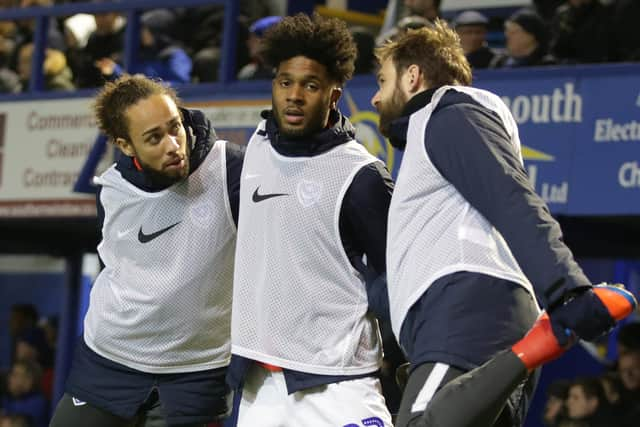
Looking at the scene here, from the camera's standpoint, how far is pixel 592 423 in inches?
334

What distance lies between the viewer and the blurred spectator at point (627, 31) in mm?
8781

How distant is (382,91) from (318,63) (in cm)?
49

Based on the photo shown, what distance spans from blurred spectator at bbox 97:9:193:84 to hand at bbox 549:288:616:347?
714cm

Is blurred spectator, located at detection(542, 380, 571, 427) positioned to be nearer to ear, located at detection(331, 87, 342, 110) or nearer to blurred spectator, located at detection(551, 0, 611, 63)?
blurred spectator, located at detection(551, 0, 611, 63)

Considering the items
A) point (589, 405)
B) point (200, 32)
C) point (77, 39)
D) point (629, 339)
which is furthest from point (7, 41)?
point (589, 405)

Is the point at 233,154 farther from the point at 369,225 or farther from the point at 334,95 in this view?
the point at 369,225

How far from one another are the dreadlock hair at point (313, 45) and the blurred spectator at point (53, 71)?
22.7ft

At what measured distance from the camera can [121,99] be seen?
5.21 meters

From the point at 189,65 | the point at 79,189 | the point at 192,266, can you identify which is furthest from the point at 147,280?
the point at 189,65

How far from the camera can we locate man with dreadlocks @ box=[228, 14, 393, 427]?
466 cm

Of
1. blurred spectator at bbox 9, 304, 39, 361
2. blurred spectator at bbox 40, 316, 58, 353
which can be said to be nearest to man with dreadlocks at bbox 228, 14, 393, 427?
blurred spectator at bbox 40, 316, 58, 353

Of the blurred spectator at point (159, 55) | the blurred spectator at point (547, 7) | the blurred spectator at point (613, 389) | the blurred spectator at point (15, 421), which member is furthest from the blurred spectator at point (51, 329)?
the blurred spectator at point (613, 389)

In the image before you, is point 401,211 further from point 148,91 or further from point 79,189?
point 79,189

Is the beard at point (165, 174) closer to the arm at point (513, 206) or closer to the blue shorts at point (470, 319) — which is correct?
the arm at point (513, 206)
